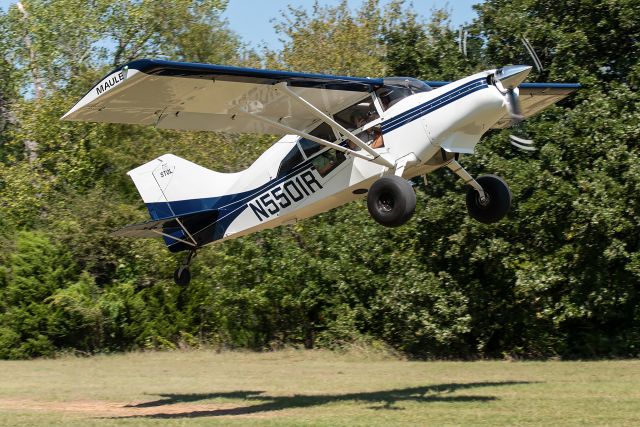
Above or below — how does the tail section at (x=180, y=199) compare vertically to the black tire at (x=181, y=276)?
above

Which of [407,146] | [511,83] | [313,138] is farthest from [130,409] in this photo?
[511,83]

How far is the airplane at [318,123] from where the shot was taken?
11.7 m

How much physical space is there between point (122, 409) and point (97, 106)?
4537mm

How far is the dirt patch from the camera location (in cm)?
1247

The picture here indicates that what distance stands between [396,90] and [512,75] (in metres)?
1.66

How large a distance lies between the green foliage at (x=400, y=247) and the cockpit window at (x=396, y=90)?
6.67 meters

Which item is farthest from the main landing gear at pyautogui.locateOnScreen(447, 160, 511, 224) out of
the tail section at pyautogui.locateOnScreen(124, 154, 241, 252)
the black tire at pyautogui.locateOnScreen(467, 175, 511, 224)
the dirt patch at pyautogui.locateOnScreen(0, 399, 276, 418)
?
the dirt patch at pyautogui.locateOnScreen(0, 399, 276, 418)

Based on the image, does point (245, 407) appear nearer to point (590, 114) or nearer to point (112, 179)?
point (590, 114)

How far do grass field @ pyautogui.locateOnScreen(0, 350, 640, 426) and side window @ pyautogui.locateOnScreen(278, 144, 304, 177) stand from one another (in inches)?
136

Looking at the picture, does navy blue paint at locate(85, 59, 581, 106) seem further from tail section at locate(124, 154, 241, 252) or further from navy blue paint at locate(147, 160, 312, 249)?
tail section at locate(124, 154, 241, 252)

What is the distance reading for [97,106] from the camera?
12.1m

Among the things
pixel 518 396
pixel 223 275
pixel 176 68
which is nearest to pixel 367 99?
pixel 176 68

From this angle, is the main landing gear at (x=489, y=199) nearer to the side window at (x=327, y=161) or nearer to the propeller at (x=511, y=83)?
the propeller at (x=511, y=83)

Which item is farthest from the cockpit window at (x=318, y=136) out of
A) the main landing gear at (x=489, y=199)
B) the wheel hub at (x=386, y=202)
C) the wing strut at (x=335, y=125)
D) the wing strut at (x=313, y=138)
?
the main landing gear at (x=489, y=199)
